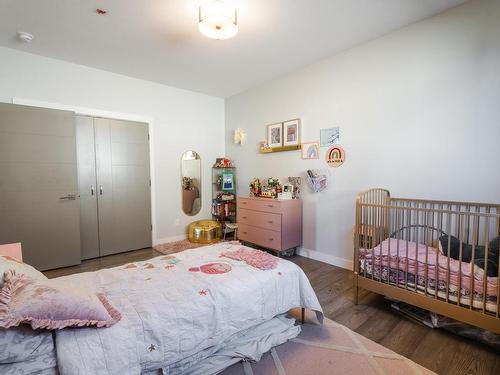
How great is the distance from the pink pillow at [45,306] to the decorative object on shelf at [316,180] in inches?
108

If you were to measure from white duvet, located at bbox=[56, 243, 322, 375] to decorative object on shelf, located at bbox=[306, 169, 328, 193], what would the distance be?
5.52 ft

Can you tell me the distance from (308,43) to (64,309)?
3128mm

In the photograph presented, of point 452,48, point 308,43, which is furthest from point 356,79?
point 452,48

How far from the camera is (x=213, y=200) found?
4848 millimetres

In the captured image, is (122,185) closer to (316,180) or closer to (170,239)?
(170,239)

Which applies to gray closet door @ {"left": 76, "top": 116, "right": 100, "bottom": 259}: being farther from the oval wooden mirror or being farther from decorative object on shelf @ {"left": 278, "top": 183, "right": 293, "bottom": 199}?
decorative object on shelf @ {"left": 278, "top": 183, "right": 293, "bottom": 199}

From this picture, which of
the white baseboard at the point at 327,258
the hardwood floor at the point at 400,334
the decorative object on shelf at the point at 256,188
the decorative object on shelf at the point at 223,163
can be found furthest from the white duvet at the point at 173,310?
the decorative object on shelf at the point at 223,163

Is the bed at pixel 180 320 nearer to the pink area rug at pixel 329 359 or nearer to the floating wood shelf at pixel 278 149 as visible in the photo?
the pink area rug at pixel 329 359

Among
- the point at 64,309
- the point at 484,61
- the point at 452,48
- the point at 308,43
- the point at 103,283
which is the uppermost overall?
the point at 308,43

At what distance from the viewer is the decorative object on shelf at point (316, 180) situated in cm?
333

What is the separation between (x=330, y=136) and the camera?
3.25 meters

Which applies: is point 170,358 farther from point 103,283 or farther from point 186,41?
point 186,41

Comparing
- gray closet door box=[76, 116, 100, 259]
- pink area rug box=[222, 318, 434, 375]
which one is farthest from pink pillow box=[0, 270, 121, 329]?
gray closet door box=[76, 116, 100, 259]

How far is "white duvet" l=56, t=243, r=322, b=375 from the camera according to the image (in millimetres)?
1048
